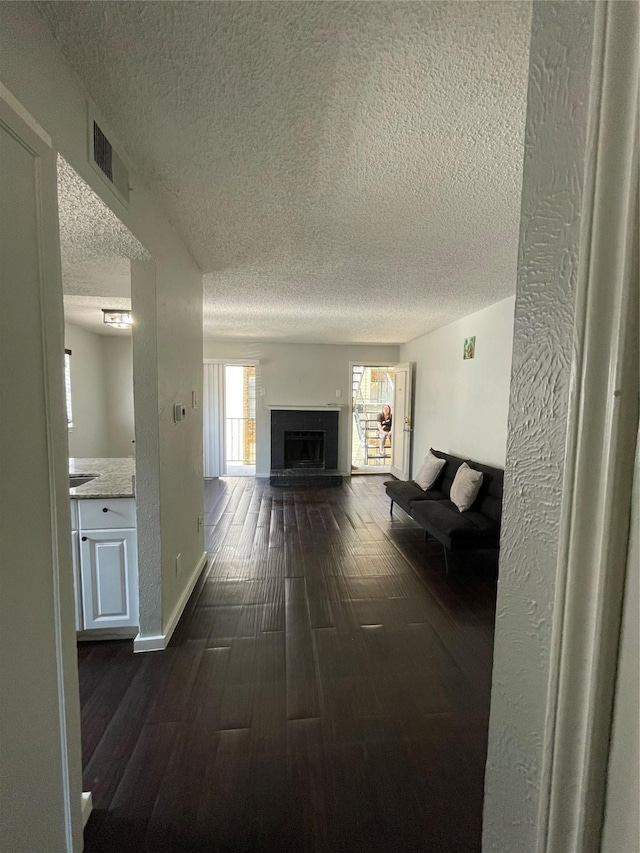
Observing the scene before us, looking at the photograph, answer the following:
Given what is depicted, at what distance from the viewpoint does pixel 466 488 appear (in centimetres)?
346

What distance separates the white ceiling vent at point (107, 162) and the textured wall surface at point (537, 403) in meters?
1.34

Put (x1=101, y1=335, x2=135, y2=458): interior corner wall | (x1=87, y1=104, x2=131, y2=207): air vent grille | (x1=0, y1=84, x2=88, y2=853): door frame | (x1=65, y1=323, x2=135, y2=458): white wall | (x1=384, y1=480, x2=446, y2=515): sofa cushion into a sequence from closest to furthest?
(x1=0, y1=84, x2=88, y2=853): door frame, (x1=87, y1=104, x2=131, y2=207): air vent grille, (x1=384, y1=480, x2=446, y2=515): sofa cushion, (x1=65, y1=323, x2=135, y2=458): white wall, (x1=101, y1=335, x2=135, y2=458): interior corner wall

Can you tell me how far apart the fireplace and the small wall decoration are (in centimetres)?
273

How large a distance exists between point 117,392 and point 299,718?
572cm

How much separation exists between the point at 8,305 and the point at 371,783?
6.35ft

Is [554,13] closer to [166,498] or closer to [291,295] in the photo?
[166,498]

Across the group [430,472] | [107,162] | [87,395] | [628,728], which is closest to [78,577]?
[107,162]

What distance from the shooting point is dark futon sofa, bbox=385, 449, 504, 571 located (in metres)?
2.98

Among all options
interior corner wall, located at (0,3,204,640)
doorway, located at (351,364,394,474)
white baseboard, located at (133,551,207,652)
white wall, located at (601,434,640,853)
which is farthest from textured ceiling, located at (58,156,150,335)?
doorway, located at (351,364,394,474)

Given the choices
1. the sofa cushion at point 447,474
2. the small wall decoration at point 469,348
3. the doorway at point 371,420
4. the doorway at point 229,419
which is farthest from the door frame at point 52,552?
A: the doorway at point 371,420

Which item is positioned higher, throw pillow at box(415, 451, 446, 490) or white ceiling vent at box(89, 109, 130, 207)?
white ceiling vent at box(89, 109, 130, 207)

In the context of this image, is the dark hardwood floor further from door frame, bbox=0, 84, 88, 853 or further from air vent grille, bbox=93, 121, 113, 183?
air vent grille, bbox=93, 121, 113, 183

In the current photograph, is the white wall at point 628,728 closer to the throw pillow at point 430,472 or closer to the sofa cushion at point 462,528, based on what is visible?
the sofa cushion at point 462,528

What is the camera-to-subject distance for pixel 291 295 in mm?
3559
